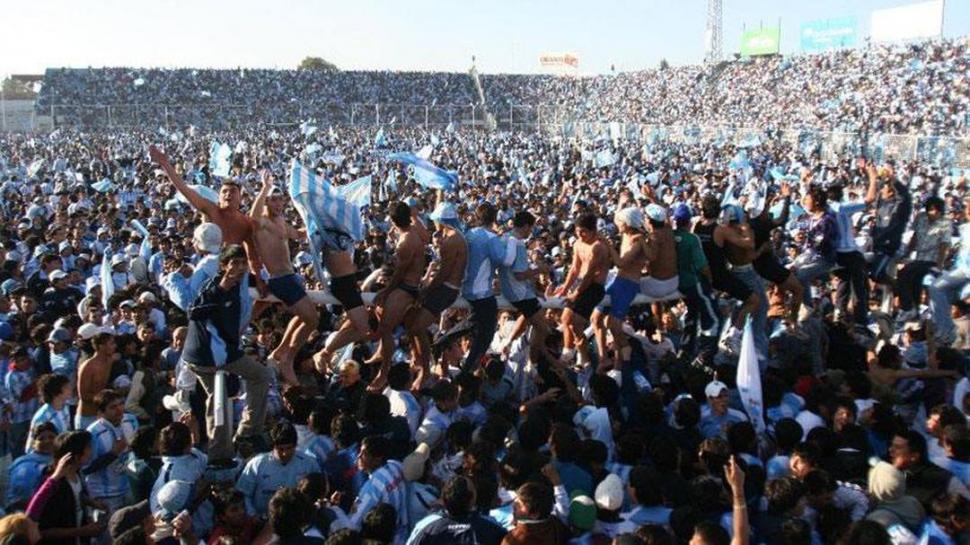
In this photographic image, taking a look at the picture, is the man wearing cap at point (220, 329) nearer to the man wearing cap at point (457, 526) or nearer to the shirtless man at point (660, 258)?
the man wearing cap at point (457, 526)

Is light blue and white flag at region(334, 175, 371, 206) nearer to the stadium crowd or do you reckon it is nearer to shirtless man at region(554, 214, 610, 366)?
the stadium crowd

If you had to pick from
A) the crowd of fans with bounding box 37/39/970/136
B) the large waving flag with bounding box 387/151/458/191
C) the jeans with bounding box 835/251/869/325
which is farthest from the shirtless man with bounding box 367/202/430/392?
the crowd of fans with bounding box 37/39/970/136

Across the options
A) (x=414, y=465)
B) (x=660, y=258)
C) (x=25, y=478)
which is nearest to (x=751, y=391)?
(x=660, y=258)

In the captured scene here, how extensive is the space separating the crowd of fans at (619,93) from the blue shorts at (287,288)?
89.1 ft

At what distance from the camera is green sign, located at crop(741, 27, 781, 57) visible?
186 ft

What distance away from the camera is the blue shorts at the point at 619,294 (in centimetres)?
601

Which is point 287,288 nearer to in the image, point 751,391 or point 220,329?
point 220,329

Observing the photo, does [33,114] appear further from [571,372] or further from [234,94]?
[571,372]

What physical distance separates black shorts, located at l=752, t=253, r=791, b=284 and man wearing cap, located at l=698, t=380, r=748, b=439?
1.96 m

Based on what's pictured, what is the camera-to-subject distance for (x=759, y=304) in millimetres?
6309

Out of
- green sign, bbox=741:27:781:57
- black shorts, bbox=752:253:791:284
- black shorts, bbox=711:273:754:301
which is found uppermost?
green sign, bbox=741:27:781:57

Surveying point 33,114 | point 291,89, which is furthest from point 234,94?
point 33,114

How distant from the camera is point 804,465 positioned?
12.2 ft

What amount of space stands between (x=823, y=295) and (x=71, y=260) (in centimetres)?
817
